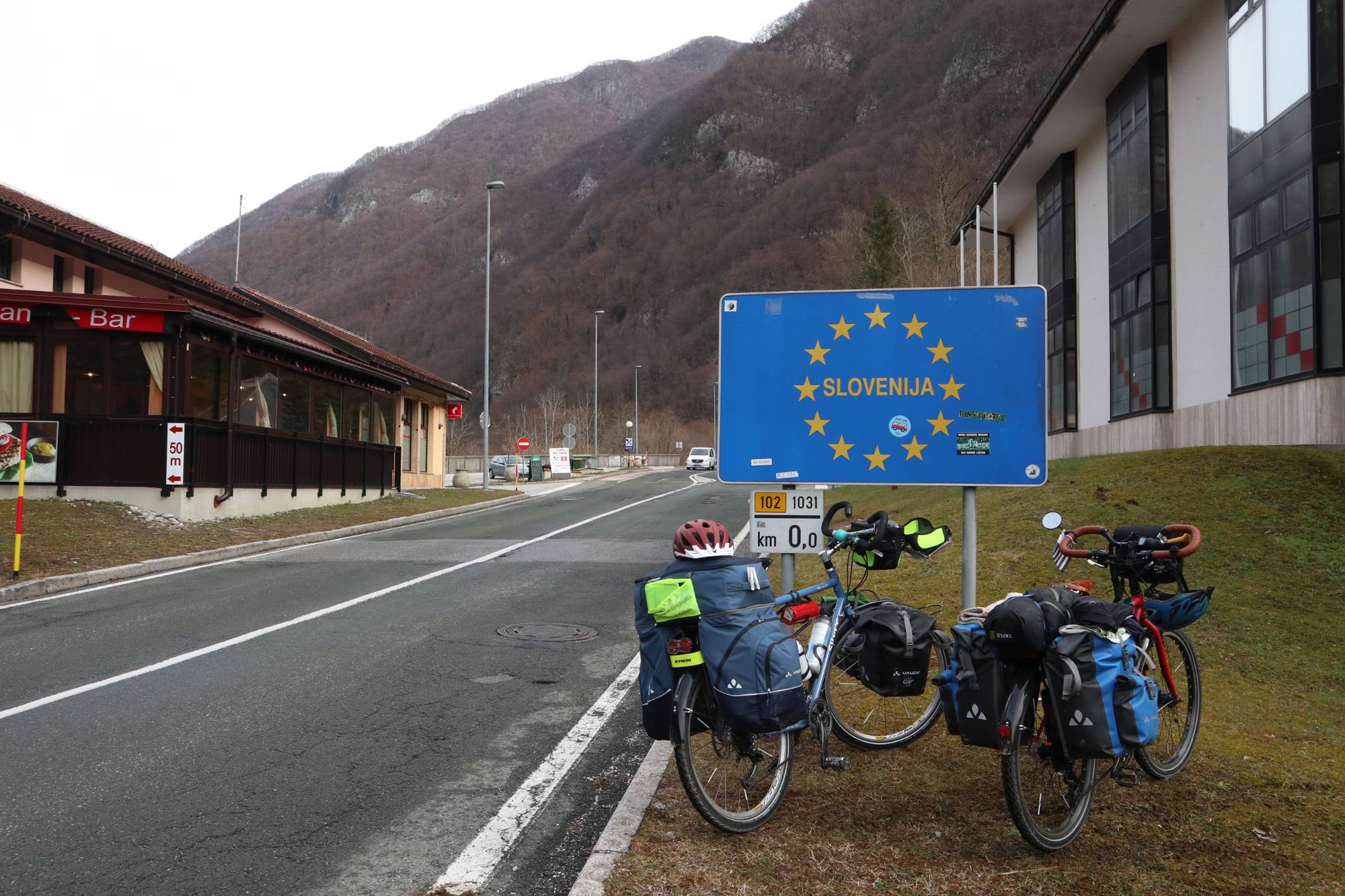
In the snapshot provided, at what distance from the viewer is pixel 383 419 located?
31.0 meters

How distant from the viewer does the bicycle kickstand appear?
4512 mm

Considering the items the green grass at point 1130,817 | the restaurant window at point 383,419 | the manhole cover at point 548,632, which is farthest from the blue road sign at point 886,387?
the restaurant window at point 383,419

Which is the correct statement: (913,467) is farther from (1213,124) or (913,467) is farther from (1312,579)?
(1213,124)

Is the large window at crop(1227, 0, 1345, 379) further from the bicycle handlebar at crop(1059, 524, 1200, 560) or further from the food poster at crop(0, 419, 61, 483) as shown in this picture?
the food poster at crop(0, 419, 61, 483)

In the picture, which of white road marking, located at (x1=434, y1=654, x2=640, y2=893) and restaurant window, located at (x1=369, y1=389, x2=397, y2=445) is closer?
white road marking, located at (x1=434, y1=654, x2=640, y2=893)

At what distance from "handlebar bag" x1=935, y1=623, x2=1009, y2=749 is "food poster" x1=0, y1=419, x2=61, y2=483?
62.6 ft

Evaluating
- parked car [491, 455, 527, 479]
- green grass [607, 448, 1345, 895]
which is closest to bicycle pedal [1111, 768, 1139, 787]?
green grass [607, 448, 1345, 895]

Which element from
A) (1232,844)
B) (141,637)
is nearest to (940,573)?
(1232,844)

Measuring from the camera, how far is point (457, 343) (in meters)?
148

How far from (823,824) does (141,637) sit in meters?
6.96

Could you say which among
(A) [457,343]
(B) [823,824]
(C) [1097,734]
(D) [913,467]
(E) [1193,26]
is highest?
(A) [457,343]

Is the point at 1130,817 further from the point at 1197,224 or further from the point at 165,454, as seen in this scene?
the point at 165,454

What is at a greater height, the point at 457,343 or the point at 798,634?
the point at 457,343

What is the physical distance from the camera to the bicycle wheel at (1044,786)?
12.0 ft
